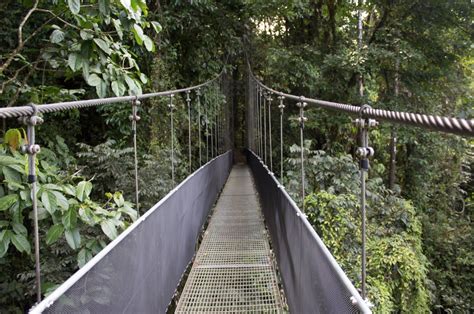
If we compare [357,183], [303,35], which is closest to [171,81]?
[357,183]

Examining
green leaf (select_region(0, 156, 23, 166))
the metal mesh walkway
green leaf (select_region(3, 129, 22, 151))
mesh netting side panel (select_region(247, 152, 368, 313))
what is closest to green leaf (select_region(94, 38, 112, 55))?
green leaf (select_region(3, 129, 22, 151))

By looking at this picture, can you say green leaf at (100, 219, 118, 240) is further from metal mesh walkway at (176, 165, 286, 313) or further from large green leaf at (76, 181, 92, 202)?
metal mesh walkway at (176, 165, 286, 313)

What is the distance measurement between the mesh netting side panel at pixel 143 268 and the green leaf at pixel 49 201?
0.21 meters

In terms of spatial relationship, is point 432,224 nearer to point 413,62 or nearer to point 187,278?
point 413,62

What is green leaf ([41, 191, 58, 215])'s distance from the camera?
116 cm

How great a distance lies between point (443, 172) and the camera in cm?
887

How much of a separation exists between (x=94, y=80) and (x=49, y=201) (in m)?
0.63

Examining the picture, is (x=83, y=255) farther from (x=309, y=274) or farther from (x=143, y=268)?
(x=309, y=274)

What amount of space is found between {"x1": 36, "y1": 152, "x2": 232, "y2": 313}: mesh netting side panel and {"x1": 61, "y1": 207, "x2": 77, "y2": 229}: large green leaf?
187 millimetres

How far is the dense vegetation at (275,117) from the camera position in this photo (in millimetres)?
1637

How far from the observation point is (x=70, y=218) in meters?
1.29

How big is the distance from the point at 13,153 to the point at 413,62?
596cm

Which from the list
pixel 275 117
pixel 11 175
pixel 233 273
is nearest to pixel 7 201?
pixel 11 175

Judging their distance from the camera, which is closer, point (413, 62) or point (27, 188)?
point (27, 188)
